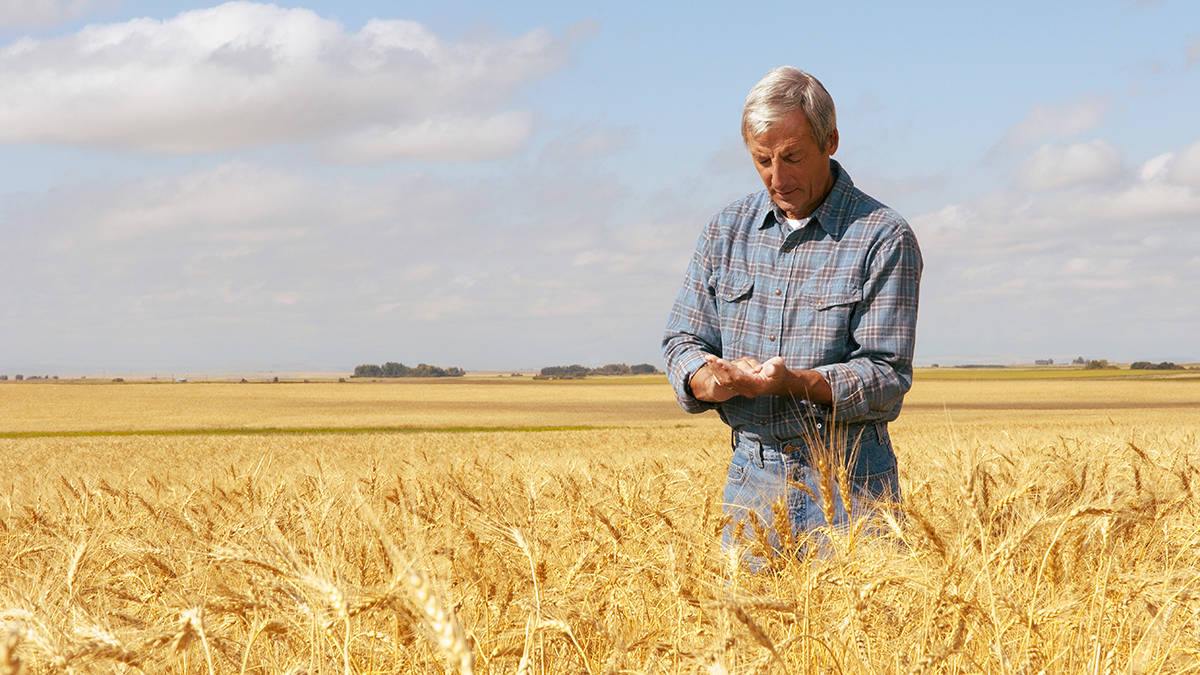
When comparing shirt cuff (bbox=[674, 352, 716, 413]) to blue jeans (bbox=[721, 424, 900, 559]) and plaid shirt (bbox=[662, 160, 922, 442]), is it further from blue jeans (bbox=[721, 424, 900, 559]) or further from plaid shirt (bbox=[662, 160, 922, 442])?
blue jeans (bbox=[721, 424, 900, 559])

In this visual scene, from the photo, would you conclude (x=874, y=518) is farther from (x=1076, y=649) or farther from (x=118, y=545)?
(x=118, y=545)

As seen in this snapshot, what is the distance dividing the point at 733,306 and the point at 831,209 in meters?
0.39

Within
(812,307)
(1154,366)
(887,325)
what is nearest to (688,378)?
(812,307)

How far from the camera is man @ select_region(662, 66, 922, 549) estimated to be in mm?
2254

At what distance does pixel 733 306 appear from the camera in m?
2.59

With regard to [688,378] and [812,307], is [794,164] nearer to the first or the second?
[812,307]

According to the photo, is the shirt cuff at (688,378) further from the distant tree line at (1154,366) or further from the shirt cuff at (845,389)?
the distant tree line at (1154,366)

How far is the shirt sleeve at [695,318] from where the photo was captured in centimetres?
264

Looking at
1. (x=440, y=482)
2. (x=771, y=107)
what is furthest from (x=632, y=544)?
(x=440, y=482)

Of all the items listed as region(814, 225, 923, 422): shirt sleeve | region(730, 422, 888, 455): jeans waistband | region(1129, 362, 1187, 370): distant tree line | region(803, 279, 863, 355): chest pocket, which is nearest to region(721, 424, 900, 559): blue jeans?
region(730, 422, 888, 455): jeans waistband

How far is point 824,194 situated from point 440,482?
347 centimetres

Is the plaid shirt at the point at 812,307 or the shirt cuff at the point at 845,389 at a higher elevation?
the plaid shirt at the point at 812,307

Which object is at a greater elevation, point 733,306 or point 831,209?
point 831,209

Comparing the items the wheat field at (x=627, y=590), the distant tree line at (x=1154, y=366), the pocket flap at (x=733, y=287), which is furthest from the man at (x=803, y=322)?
the distant tree line at (x=1154, y=366)
